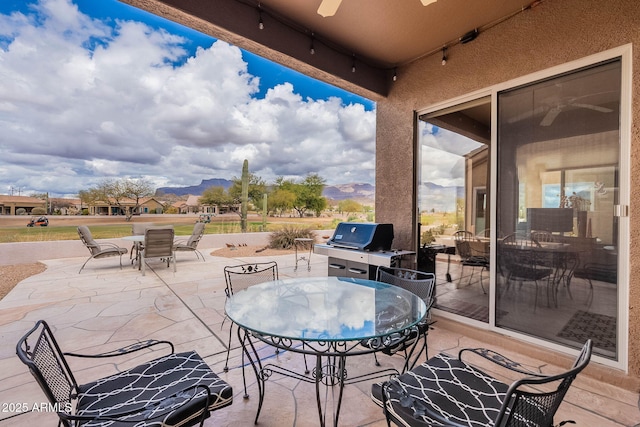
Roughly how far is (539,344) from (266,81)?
16.7 m

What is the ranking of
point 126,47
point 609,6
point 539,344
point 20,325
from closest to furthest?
1. point 609,6
2. point 539,344
3. point 20,325
4. point 126,47

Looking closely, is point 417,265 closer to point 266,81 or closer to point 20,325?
point 20,325

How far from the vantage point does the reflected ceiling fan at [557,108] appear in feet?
6.91

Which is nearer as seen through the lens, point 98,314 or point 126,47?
point 98,314

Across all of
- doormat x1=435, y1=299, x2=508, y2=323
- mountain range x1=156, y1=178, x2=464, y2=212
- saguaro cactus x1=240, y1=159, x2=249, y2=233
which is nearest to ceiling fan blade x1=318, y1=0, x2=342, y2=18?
mountain range x1=156, y1=178, x2=464, y2=212

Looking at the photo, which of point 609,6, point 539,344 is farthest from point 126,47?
point 539,344

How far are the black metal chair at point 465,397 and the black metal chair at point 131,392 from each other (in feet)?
2.47

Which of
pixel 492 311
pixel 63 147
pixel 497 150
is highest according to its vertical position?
pixel 63 147

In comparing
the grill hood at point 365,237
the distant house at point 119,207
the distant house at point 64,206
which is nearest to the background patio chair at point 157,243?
the grill hood at point 365,237

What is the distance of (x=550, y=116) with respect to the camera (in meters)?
2.31

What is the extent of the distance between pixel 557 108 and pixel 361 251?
2114 mm

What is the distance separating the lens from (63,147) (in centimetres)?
1222

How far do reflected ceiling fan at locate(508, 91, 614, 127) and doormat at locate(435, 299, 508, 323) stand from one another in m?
1.76

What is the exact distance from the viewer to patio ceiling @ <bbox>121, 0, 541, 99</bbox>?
7.65ft
